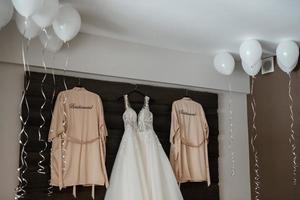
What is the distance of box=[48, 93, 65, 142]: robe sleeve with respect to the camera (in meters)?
2.48

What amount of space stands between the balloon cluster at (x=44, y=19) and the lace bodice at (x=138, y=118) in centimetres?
76

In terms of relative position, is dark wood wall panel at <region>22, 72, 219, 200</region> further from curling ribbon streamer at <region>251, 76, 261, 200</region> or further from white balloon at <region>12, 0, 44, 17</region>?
white balloon at <region>12, 0, 44, 17</region>

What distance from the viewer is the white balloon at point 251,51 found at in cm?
275

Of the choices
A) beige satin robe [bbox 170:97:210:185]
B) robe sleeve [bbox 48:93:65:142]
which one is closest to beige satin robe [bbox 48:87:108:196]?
robe sleeve [bbox 48:93:65:142]

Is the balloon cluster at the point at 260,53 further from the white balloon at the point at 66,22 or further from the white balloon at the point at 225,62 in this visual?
the white balloon at the point at 66,22

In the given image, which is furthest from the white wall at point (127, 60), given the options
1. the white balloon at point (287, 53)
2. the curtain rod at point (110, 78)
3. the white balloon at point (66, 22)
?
the white balloon at point (287, 53)

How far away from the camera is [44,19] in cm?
197

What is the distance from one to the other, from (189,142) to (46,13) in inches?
68.3

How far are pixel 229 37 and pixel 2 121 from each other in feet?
6.16

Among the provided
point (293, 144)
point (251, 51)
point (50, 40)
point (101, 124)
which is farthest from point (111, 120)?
point (293, 144)

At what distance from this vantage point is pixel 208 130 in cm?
324

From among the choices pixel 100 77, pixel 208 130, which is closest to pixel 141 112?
pixel 100 77

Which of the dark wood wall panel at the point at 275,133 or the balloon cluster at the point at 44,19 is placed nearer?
the balloon cluster at the point at 44,19

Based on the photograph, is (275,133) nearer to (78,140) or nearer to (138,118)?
(138,118)
